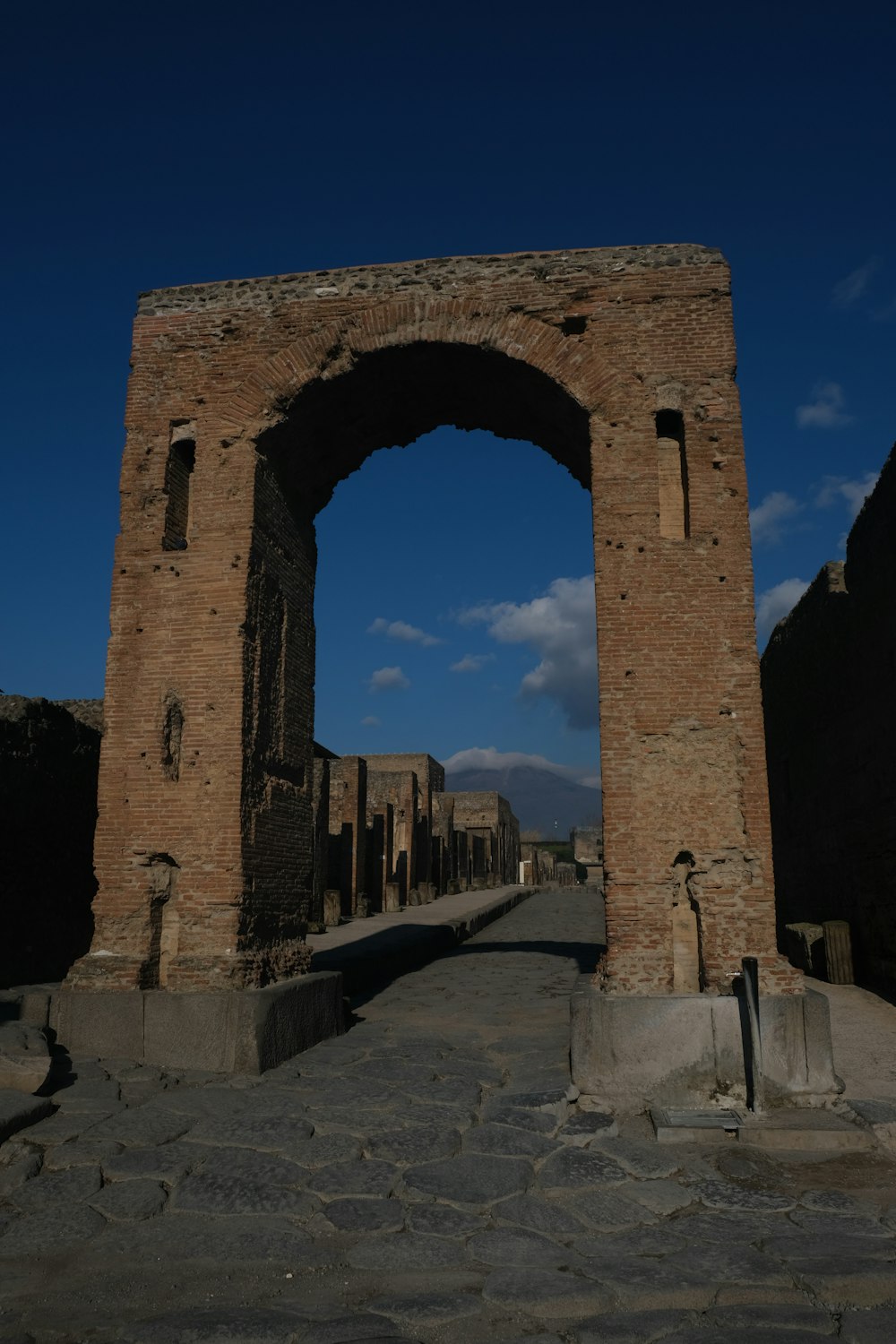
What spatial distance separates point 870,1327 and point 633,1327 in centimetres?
81

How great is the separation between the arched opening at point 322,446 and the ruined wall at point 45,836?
9.76 feet

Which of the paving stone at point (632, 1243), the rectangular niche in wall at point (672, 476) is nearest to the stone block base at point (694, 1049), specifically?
the paving stone at point (632, 1243)

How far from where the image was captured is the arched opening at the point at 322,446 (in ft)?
26.9

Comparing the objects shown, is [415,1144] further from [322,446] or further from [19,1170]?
[322,446]

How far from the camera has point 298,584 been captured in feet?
30.3

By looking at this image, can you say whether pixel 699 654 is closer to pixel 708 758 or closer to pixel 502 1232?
pixel 708 758

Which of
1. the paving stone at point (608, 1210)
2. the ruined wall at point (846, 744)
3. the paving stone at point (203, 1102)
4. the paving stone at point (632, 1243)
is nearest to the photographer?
the paving stone at point (632, 1243)

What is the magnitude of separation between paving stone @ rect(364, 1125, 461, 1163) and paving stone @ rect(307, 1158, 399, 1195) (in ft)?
0.41

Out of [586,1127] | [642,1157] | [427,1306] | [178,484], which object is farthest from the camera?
[178,484]

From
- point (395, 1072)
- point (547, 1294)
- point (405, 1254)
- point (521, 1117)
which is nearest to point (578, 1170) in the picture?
point (521, 1117)

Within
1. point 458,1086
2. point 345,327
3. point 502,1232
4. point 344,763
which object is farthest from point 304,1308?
point 344,763

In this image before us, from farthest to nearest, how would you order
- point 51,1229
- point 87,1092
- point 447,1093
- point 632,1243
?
point 447,1093
point 87,1092
point 51,1229
point 632,1243

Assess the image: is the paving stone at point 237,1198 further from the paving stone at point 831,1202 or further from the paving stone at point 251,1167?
the paving stone at point 831,1202

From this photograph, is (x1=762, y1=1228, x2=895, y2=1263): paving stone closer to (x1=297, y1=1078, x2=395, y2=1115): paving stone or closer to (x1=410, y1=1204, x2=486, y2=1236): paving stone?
(x1=410, y1=1204, x2=486, y2=1236): paving stone
